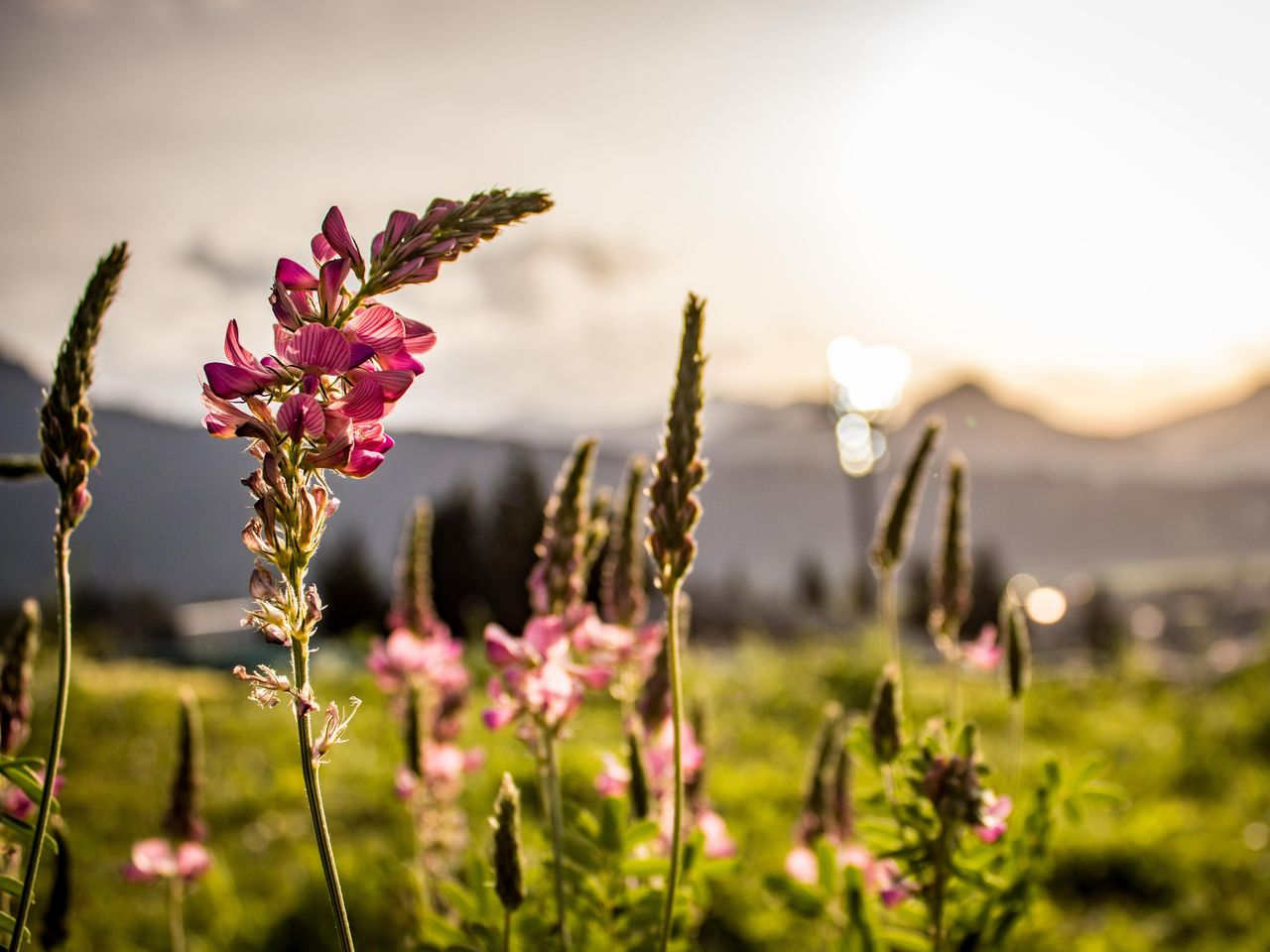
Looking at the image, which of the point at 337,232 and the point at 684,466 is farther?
the point at 684,466

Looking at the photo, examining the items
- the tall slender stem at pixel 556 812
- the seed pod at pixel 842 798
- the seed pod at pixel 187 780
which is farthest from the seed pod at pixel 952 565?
the seed pod at pixel 187 780

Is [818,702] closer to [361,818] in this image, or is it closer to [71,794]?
[361,818]

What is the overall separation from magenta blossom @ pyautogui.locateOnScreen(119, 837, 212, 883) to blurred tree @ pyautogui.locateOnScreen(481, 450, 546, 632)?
15259 millimetres

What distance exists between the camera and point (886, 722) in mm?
1418

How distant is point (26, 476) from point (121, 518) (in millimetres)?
21336

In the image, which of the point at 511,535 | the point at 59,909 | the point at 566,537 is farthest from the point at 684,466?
the point at 511,535

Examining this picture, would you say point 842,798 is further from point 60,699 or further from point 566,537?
point 60,699

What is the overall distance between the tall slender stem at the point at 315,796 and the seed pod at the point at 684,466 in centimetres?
41

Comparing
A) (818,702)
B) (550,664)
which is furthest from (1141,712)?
(550,664)

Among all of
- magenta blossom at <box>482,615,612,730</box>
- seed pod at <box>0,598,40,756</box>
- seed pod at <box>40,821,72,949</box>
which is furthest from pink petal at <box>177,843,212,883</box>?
magenta blossom at <box>482,615,612,730</box>

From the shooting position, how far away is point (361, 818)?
513 cm

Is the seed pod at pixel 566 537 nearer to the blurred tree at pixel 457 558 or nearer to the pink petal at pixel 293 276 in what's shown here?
the pink petal at pixel 293 276

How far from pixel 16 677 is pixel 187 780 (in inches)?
27.8

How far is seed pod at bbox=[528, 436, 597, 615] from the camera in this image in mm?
1458
